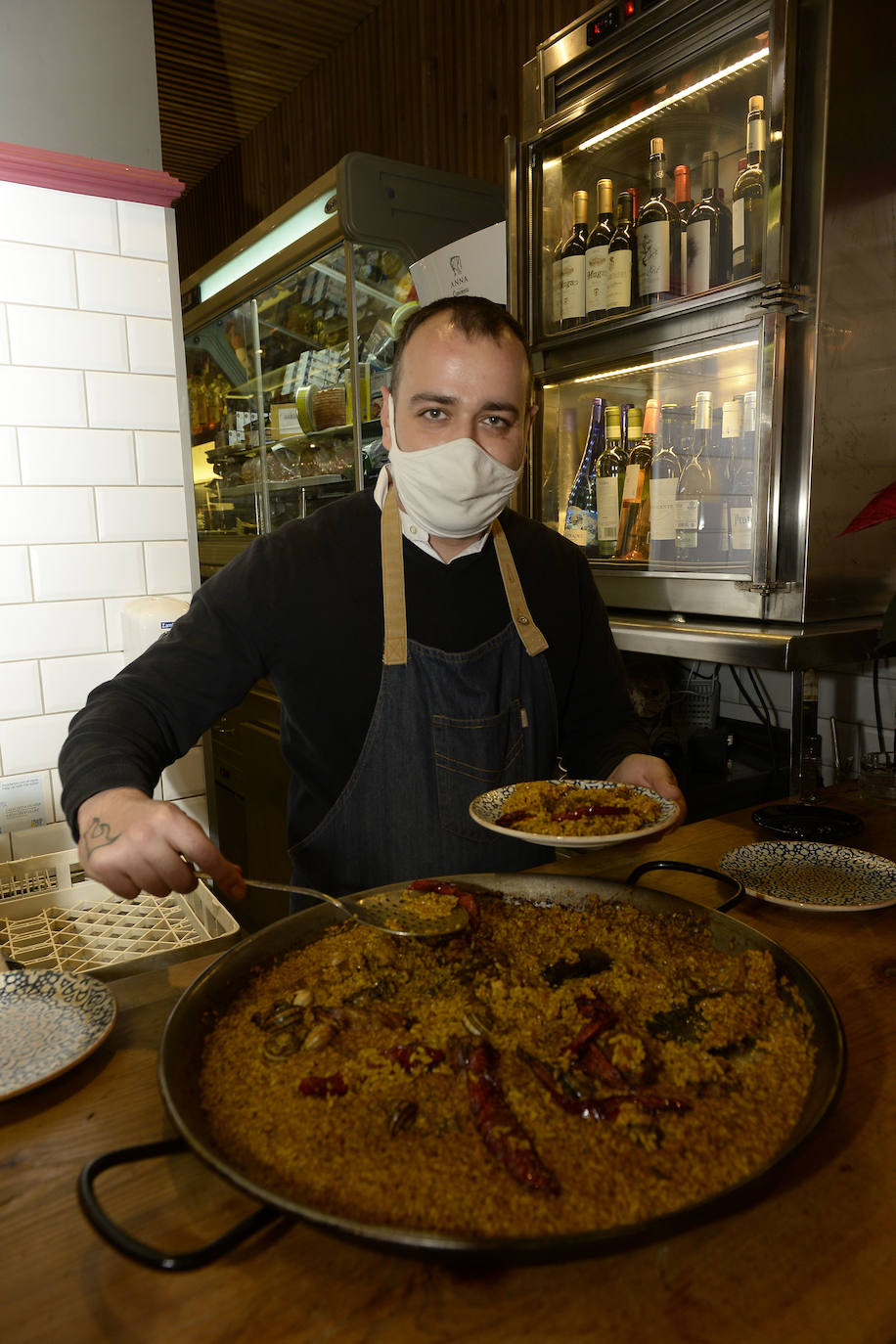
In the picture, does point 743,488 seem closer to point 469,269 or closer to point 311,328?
point 469,269

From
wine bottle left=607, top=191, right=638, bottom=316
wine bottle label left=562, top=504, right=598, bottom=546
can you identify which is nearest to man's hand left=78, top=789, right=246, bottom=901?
wine bottle label left=562, top=504, right=598, bottom=546

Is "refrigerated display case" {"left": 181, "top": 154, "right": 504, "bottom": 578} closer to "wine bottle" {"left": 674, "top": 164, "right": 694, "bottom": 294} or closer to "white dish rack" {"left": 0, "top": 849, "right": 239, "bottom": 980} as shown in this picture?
"wine bottle" {"left": 674, "top": 164, "right": 694, "bottom": 294}

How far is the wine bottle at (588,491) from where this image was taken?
279 centimetres

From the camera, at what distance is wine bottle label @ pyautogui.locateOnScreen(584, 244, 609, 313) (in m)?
2.55

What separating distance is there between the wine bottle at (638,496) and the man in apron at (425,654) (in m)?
0.93

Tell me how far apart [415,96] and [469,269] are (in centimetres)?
197

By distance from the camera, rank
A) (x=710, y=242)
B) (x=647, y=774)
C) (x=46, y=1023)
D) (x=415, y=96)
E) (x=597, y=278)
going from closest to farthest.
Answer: (x=46, y=1023)
(x=647, y=774)
(x=710, y=242)
(x=597, y=278)
(x=415, y=96)

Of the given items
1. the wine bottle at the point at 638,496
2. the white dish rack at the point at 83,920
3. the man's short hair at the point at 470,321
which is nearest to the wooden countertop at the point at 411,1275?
the white dish rack at the point at 83,920

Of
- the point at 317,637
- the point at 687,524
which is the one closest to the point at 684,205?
the point at 687,524

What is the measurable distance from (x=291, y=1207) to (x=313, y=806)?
1.17m

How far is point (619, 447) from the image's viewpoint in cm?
273

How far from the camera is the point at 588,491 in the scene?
111 inches

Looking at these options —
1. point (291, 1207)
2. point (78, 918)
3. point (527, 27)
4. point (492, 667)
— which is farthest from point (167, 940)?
point (527, 27)

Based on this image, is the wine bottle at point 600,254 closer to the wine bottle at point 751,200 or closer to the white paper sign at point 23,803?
the wine bottle at point 751,200
